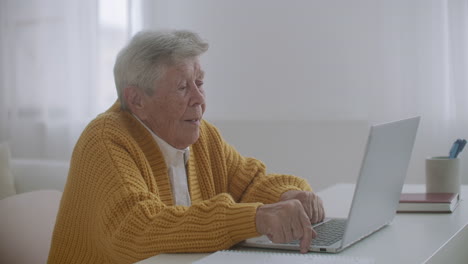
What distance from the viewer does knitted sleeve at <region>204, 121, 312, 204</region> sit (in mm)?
1659

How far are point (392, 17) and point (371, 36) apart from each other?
13 centimetres

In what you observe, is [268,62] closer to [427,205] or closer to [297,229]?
[427,205]

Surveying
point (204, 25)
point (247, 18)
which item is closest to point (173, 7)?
point (204, 25)

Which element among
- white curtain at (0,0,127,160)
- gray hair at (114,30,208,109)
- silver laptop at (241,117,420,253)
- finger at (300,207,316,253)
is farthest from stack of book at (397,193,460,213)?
white curtain at (0,0,127,160)

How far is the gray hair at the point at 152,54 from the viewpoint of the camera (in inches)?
61.3

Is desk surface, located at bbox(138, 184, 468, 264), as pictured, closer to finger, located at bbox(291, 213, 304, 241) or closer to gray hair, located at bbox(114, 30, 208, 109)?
finger, located at bbox(291, 213, 304, 241)

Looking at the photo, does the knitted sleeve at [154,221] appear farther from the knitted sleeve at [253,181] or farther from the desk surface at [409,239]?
the knitted sleeve at [253,181]

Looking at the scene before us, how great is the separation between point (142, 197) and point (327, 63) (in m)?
2.02

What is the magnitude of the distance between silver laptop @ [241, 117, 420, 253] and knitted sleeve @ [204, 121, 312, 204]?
0.82 feet

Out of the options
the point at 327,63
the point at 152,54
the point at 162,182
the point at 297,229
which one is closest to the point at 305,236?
the point at 297,229

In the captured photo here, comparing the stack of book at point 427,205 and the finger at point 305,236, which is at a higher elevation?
the finger at point 305,236

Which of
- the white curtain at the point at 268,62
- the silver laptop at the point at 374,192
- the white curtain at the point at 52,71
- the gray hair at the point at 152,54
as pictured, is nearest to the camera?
the silver laptop at the point at 374,192

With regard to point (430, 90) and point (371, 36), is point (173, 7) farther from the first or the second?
point (430, 90)

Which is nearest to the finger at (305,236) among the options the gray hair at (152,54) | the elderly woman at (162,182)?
the elderly woman at (162,182)
